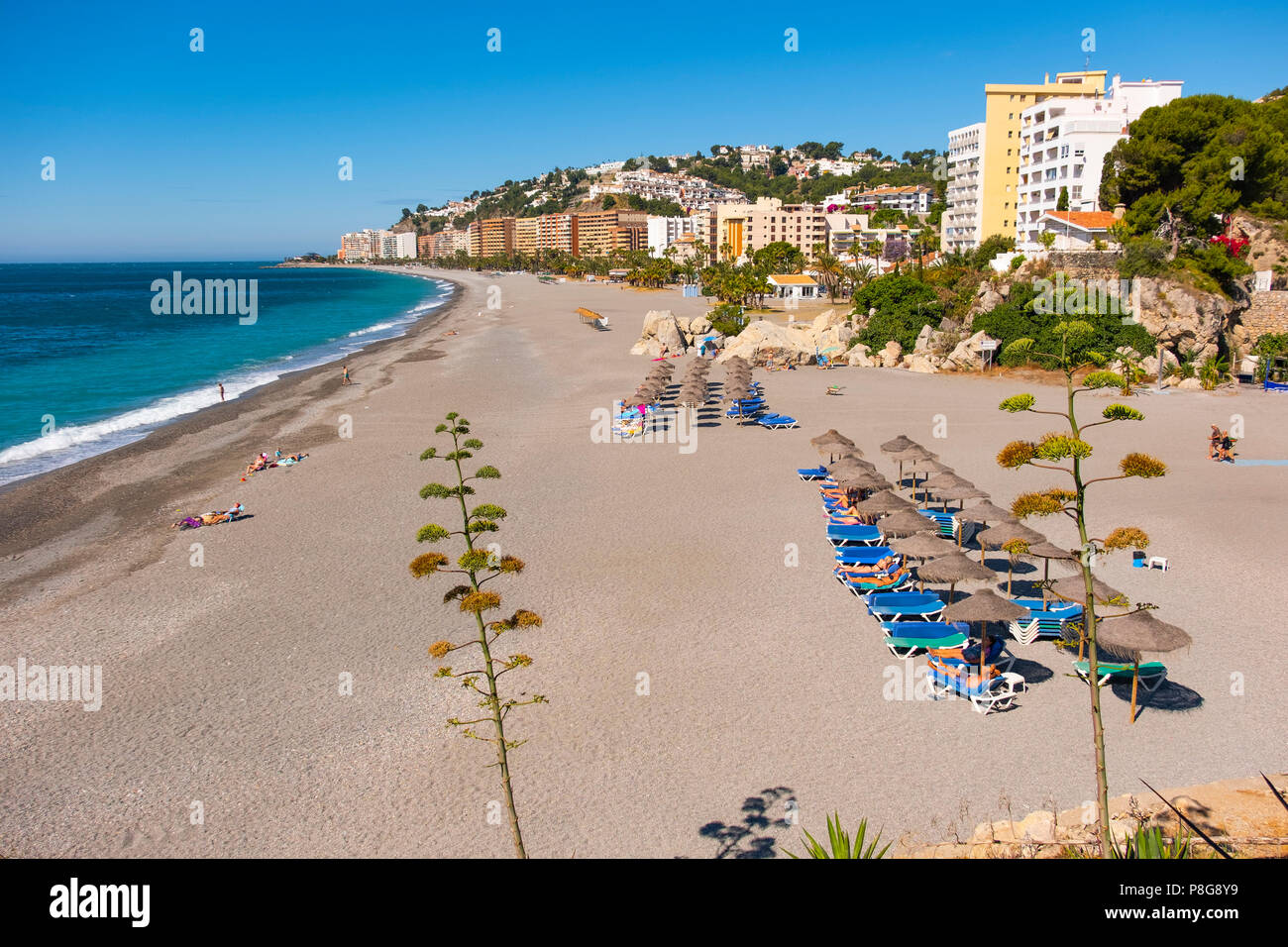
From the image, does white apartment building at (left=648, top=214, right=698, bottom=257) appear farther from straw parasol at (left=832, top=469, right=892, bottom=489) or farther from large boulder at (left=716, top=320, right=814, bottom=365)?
straw parasol at (left=832, top=469, right=892, bottom=489)

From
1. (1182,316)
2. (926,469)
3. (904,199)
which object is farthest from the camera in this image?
(904,199)

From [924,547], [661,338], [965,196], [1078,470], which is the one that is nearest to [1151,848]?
[1078,470]

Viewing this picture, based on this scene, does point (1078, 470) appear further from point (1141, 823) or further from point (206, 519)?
point (206, 519)

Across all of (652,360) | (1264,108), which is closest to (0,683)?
(652,360)

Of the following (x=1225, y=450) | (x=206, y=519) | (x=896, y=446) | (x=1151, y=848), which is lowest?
(x=206, y=519)

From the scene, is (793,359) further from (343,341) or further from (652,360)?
(343,341)

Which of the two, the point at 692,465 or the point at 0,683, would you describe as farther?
the point at 692,465
